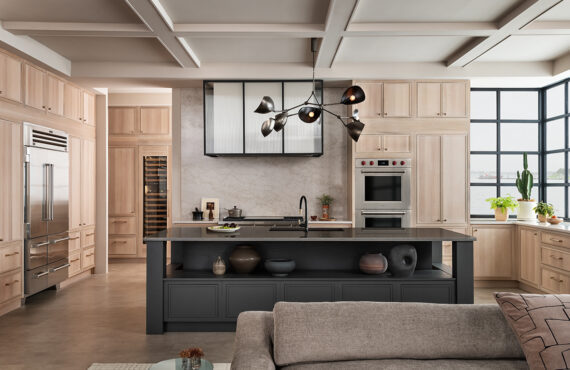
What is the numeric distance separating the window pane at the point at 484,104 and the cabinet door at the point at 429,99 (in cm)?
99

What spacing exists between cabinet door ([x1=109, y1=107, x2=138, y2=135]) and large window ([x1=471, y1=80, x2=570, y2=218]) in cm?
540

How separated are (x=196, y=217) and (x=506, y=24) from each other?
14.0 feet

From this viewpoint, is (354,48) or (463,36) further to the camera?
(354,48)

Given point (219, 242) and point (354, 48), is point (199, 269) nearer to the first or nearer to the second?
point (219, 242)

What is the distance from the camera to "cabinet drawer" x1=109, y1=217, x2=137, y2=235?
24.8 ft

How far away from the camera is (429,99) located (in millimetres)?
5754

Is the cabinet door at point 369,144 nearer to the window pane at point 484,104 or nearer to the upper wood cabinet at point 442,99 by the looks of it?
the upper wood cabinet at point 442,99

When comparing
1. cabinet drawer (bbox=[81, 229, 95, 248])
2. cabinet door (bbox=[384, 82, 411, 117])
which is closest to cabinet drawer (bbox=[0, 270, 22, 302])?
cabinet drawer (bbox=[81, 229, 95, 248])

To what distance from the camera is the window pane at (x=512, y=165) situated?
20.8 ft

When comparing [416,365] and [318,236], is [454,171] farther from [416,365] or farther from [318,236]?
[416,365]

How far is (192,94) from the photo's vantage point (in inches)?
247

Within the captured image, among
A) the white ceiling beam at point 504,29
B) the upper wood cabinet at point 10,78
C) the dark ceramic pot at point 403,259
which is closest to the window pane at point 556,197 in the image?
the white ceiling beam at point 504,29

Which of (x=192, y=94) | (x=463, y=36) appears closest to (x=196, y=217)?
(x=192, y=94)

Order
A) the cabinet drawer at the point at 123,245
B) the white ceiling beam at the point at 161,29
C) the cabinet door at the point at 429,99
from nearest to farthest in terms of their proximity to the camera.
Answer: the white ceiling beam at the point at 161,29, the cabinet door at the point at 429,99, the cabinet drawer at the point at 123,245
